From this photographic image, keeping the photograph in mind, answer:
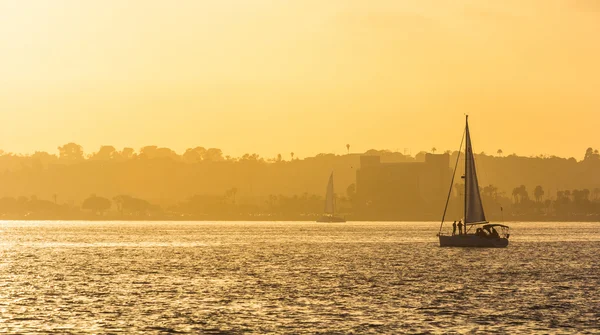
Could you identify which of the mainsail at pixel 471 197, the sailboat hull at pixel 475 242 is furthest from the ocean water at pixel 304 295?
the mainsail at pixel 471 197

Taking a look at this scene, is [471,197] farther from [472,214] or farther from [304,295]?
[304,295]

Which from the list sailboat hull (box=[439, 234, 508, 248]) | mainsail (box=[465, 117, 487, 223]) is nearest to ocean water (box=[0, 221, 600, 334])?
sailboat hull (box=[439, 234, 508, 248])

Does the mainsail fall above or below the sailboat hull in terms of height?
above

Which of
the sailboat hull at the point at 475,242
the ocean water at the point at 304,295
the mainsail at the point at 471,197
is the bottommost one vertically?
the ocean water at the point at 304,295

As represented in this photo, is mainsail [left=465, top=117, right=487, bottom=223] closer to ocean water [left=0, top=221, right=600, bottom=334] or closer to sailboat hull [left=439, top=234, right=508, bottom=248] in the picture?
sailboat hull [left=439, top=234, right=508, bottom=248]

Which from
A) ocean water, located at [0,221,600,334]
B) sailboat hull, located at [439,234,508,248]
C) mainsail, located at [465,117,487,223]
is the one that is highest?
mainsail, located at [465,117,487,223]

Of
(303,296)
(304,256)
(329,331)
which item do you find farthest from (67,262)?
(329,331)

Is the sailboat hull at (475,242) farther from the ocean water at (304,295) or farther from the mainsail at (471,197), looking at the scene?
the mainsail at (471,197)

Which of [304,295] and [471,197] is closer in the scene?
[304,295]

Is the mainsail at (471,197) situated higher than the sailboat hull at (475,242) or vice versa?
the mainsail at (471,197)

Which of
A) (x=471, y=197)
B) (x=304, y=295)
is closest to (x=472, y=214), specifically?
(x=471, y=197)

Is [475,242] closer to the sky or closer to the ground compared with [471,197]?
closer to the ground

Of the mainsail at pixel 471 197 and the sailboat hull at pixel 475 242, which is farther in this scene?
the sailboat hull at pixel 475 242

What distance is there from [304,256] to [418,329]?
9583cm
